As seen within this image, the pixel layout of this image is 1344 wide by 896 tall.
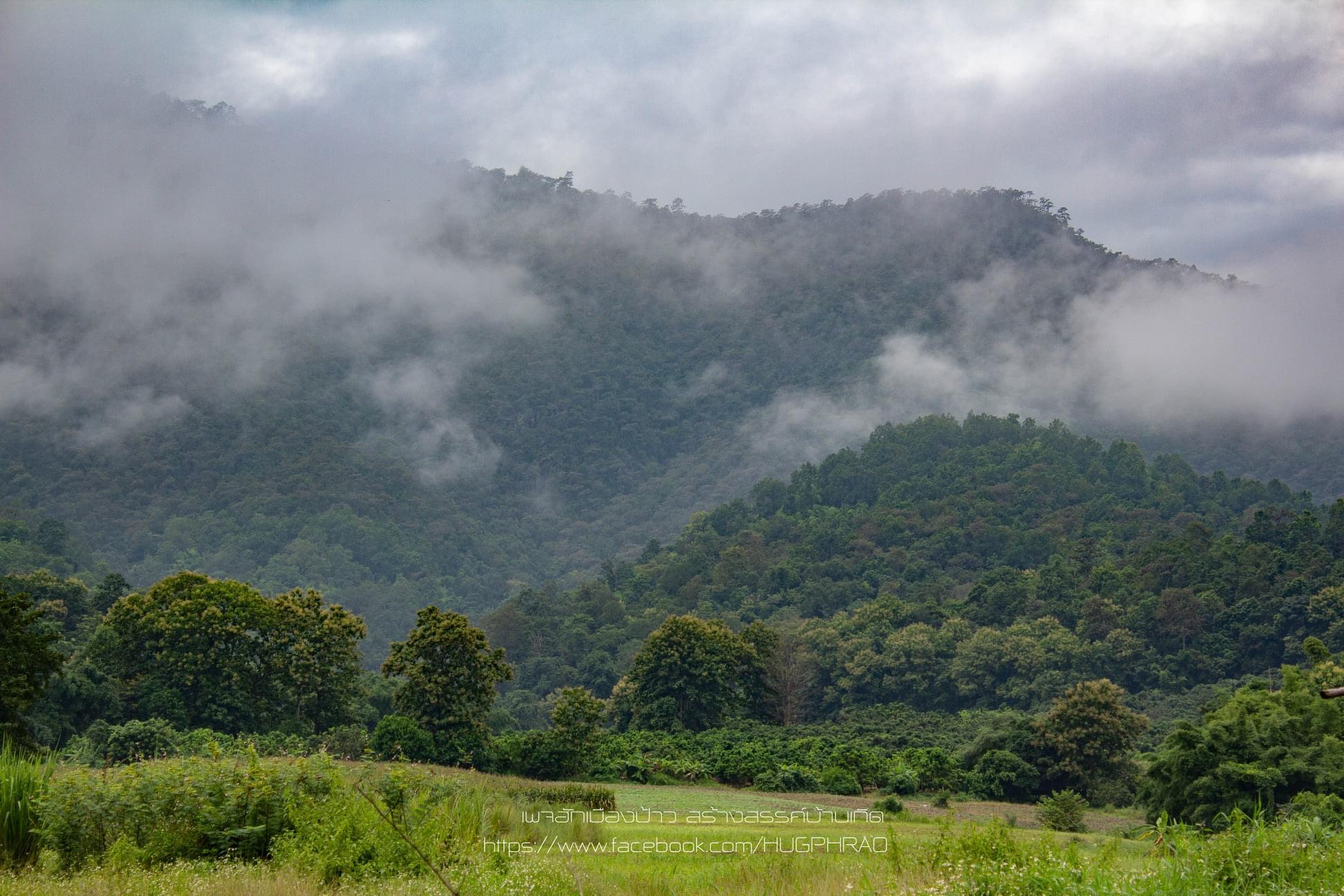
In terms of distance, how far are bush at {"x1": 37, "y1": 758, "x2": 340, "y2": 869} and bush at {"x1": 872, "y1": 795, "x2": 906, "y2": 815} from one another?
52.2 feet

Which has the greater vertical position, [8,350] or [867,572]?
[8,350]

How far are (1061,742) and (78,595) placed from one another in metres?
49.3

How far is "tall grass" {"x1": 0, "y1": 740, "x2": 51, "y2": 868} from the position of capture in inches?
460

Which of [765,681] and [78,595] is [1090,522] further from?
[78,595]

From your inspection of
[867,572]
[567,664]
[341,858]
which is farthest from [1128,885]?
[867,572]

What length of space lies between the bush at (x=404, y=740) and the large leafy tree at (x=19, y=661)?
8.70m

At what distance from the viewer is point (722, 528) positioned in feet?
413

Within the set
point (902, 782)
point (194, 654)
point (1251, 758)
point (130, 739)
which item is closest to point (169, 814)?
point (1251, 758)

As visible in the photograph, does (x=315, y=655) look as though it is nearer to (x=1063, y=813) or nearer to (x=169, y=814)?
(x=1063, y=813)

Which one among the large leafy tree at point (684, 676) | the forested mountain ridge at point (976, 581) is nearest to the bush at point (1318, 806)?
the large leafy tree at point (684, 676)

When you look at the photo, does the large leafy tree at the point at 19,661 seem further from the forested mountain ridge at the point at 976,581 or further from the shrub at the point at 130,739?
the forested mountain ridge at the point at 976,581

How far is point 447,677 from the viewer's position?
34094 millimetres

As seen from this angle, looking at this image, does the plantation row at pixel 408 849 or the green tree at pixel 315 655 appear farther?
the green tree at pixel 315 655

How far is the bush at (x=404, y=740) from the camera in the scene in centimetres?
3139
